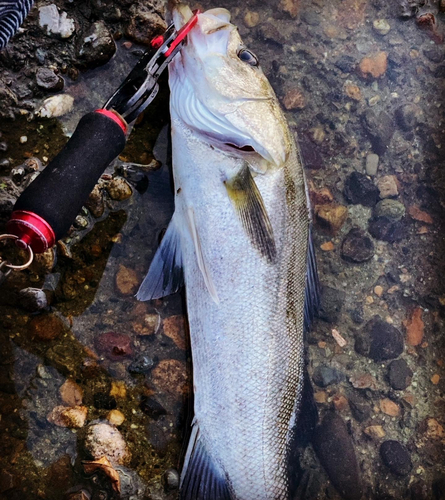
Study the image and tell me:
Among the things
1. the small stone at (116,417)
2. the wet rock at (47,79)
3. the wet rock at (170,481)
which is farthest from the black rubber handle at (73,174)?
the wet rock at (170,481)

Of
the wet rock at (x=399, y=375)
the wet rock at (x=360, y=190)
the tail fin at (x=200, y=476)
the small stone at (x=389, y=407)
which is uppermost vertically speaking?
the wet rock at (x=360, y=190)

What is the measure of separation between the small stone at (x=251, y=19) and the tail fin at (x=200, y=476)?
246 cm

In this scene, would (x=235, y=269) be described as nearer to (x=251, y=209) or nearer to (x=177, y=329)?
(x=251, y=209)

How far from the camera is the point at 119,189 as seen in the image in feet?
9.66

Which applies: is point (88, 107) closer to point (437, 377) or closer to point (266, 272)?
point (266, 272)

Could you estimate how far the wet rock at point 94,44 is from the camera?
9.77 feet

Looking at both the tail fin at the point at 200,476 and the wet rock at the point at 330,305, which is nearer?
the tail fin at the point at 200,476

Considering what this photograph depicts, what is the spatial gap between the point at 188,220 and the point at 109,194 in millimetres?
503

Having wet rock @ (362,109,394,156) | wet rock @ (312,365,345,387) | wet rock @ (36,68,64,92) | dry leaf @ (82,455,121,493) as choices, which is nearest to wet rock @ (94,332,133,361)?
dry leaf @ (82,455,121,493)

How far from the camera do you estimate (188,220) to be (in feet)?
9.14

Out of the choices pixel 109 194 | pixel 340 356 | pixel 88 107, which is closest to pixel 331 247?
pixel 340 356

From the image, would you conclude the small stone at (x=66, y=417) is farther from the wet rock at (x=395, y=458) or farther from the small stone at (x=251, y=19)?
the small stone at (x=251, y=19)

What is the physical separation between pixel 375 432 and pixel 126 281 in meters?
1.73

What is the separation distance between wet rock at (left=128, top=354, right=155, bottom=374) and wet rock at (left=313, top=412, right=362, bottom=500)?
40.8 inches
